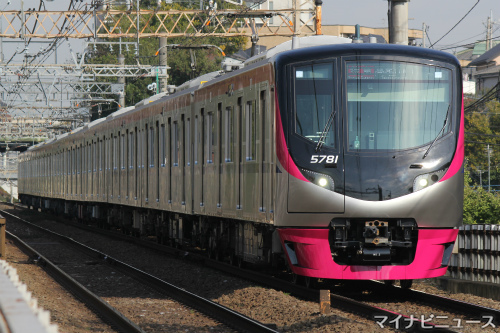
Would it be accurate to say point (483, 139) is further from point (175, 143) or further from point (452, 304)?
point (452, 304)

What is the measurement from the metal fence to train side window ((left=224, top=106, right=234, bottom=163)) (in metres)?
3.53

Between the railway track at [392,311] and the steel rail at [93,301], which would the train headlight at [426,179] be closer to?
the railway track at [392,311]

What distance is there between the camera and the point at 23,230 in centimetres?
3044

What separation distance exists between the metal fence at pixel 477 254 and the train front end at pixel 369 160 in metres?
1.93

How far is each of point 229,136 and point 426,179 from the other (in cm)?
389

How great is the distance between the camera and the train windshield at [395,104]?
34.1 feet

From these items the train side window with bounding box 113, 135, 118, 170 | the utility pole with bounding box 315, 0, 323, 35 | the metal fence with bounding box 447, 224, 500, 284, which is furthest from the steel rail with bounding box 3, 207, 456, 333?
the utility pole with bounding box 315, 0, 323, 35

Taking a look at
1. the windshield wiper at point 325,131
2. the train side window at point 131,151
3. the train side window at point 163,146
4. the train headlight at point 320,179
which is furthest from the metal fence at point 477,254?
the train side window at point 131,151

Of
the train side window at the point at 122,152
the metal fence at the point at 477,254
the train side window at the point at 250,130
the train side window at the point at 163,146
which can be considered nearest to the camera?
the train side window at the point at 250,130

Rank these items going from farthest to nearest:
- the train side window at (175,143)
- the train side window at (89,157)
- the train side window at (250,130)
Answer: the train side window at (89,157), the train side window at (175,143), the train side window at (250,130)

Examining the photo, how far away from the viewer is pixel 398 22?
49.0ft

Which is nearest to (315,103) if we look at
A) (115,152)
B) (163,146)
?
(163,146)

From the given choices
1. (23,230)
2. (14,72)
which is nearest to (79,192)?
(23,230)

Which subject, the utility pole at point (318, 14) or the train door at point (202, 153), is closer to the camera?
the train door at point (202, 153)
